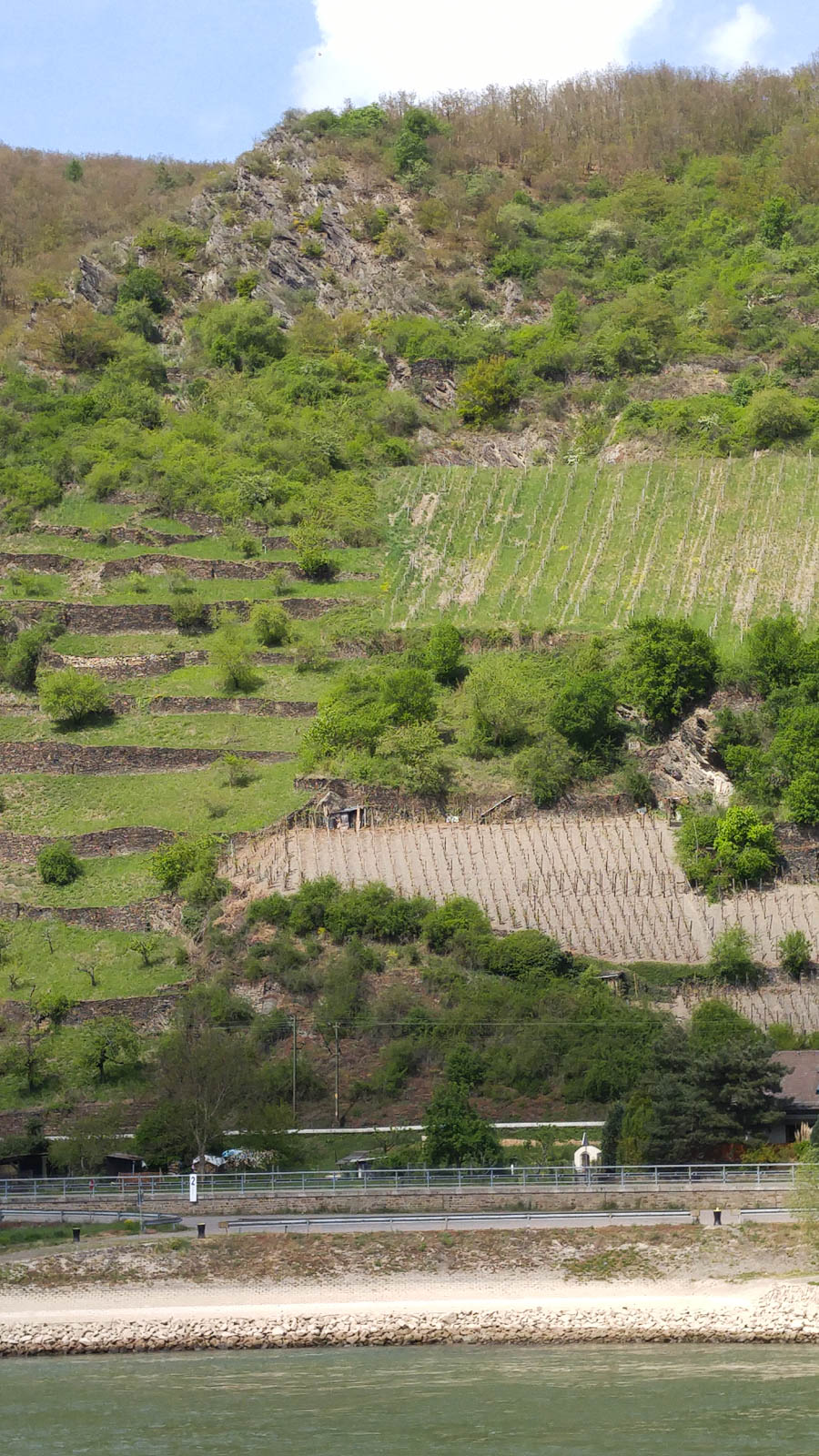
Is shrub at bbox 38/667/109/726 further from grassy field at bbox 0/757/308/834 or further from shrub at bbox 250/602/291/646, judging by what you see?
shrub at bbox 250/602/291/646

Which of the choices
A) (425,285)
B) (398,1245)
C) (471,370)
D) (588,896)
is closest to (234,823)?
(588,896)

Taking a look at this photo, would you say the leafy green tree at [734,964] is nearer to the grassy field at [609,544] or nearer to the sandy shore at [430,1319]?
the grassy field at [609,544]

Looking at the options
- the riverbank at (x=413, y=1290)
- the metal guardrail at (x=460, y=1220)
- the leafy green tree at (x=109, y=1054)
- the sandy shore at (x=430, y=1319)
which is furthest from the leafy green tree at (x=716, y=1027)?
the leafy green tree at (x=109, y=1054)

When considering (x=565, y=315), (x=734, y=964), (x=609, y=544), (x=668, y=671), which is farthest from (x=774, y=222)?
(x=734, y=964)

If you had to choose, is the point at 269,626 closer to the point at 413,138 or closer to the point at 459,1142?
the point at 459,1142

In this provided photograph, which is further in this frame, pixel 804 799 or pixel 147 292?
pixel 147 292
